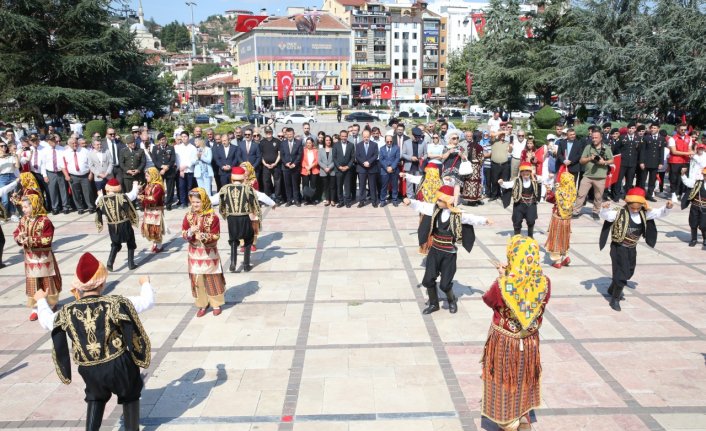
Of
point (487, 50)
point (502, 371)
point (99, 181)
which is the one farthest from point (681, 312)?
point (487, 50)

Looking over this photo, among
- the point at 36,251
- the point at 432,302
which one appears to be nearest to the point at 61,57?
the point at 36,251

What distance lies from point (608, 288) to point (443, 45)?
3654 inches

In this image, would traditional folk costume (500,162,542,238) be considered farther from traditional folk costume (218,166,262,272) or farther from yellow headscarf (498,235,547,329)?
yellow headscarf (498,235,547,329)

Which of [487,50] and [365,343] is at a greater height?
[487,50]

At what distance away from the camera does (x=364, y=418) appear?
5.32 meters

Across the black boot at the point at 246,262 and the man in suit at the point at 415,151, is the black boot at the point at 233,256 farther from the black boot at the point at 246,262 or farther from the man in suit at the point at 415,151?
the man in suit at the point at 415,151

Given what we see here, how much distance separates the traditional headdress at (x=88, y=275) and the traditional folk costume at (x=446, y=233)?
13.4 feet

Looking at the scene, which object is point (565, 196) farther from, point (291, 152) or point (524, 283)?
point (291, 152)

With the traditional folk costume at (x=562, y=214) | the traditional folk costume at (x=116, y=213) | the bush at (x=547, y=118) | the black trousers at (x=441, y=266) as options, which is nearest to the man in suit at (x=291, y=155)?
the traditional folk costume at (x=116, y=213)

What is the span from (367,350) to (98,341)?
3.27m

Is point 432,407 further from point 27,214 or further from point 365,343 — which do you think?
point 27,214

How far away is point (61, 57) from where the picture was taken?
113 ft

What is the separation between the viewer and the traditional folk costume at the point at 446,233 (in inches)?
278

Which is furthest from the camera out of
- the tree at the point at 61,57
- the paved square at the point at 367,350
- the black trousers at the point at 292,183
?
the tree at the point at 61,57
